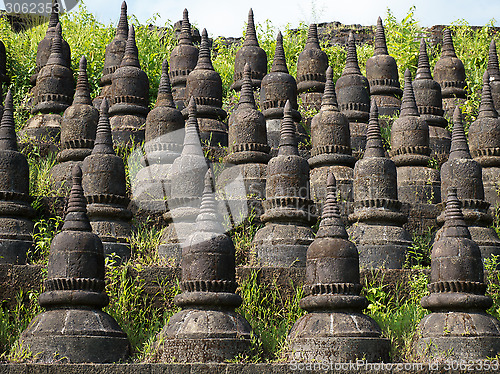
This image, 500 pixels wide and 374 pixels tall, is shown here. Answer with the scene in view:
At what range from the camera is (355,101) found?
11148 millimetres

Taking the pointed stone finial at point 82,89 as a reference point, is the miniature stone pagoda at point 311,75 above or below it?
above

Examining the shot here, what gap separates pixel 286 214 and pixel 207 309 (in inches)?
72.7

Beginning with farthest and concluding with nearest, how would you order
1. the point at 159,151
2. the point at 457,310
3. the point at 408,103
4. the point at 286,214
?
the point at 408,103 < the point at 159,151 < the point at 286,214 < the point at 457,310

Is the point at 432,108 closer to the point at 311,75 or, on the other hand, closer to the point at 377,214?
the point at 311,75

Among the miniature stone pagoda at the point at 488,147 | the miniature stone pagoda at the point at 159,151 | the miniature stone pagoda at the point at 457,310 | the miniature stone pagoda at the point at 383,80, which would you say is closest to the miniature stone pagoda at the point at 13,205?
the miniature stone pagoda at the point at 159,151

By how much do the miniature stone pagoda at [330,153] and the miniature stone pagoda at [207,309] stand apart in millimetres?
2668

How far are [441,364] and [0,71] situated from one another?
26.9 feet

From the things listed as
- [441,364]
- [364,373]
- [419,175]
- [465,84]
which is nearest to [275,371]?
[364,373]

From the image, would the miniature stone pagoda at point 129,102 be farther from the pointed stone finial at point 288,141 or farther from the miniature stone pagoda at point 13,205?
the pointed stone finial at point 288,141

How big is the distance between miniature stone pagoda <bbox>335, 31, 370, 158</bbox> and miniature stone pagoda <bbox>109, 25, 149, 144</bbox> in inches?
102

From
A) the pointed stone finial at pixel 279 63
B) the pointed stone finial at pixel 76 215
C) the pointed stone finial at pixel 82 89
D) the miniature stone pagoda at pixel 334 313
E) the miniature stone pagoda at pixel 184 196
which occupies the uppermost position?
the pointed stone finial at pixel 279 63

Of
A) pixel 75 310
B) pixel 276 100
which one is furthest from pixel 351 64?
pixel 75 310

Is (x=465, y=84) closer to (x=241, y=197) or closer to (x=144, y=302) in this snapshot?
(x=241, y=197)

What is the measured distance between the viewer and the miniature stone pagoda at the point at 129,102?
10352 millimetres
